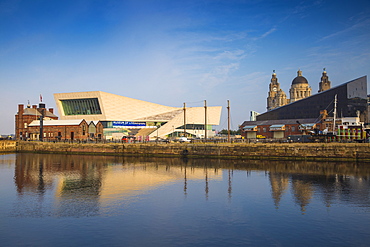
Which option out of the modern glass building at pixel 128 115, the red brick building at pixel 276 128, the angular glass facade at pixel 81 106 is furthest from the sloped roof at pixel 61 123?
the red brick building at pixel 276 128

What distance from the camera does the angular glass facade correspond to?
102 metres

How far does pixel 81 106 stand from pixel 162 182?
80.7m

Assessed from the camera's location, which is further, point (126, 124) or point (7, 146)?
point (126, 124)

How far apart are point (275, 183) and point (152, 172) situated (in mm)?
15995

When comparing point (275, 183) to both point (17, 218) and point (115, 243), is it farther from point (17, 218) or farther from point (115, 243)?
point (17, 218)

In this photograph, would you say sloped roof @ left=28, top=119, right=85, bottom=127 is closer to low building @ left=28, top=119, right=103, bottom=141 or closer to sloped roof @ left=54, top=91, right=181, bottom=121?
low building @ left=28, top=119, right=103, bottom=141

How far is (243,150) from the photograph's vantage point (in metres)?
51.9

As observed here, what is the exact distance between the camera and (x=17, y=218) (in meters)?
20.3

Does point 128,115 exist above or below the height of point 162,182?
above

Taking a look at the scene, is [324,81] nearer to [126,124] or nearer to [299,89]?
[299,89]

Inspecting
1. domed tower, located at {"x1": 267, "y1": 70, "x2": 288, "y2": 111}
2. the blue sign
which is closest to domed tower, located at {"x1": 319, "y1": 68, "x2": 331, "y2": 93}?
domed tower, located at {"x1": 267, "y1": 70, "x2": 288, "y2": 111}

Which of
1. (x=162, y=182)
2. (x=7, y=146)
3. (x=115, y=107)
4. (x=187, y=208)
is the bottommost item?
(x=187, y=208)

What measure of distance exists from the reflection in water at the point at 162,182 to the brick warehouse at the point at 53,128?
35.2 m

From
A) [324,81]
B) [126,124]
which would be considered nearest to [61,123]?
[126,124]
